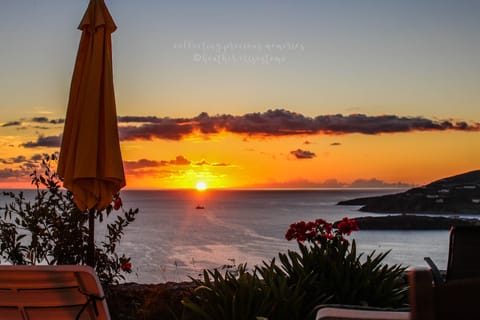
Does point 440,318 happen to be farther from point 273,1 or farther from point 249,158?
point 249,158

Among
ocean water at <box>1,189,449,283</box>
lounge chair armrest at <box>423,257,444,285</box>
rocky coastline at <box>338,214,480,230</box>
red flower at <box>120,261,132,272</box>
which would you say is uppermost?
lounge chair armrest at <box>423,257,444,285</box>

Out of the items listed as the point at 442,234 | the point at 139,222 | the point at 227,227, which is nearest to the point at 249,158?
the point at 442,234

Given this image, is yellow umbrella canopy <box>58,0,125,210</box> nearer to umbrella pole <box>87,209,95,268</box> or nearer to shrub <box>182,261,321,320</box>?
umbrella pole <box>87,209,95,268</box>

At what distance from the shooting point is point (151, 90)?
527 inches

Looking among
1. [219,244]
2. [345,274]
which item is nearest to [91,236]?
[345,274]

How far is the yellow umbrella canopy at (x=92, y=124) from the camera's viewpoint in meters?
4.53

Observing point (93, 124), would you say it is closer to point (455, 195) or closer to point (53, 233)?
point (53, 233)

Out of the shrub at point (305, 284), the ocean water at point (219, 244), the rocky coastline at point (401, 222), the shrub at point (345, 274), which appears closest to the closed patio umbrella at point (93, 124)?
the shrub at point (305, 284)

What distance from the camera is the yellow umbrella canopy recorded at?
14.9ft

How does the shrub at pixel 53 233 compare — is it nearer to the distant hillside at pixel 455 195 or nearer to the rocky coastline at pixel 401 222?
the distant hillside at pixel 455 195

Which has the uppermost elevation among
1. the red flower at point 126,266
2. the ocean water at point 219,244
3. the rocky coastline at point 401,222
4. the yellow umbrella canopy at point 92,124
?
the yellow umbrella canopy at point 92,124

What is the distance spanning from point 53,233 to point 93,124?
159cm

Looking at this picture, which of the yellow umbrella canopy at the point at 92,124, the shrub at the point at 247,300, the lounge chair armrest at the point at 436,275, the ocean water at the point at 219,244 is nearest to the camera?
the lounge chair armrest at the point at 436,275

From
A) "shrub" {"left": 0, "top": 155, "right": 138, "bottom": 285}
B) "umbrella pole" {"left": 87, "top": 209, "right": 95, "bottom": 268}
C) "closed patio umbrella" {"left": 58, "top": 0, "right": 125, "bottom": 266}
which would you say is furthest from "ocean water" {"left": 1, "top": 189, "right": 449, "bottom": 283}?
"closed patio umbrella" {"left": 58, "top": 0, "right": 125, "bottom": 266}
